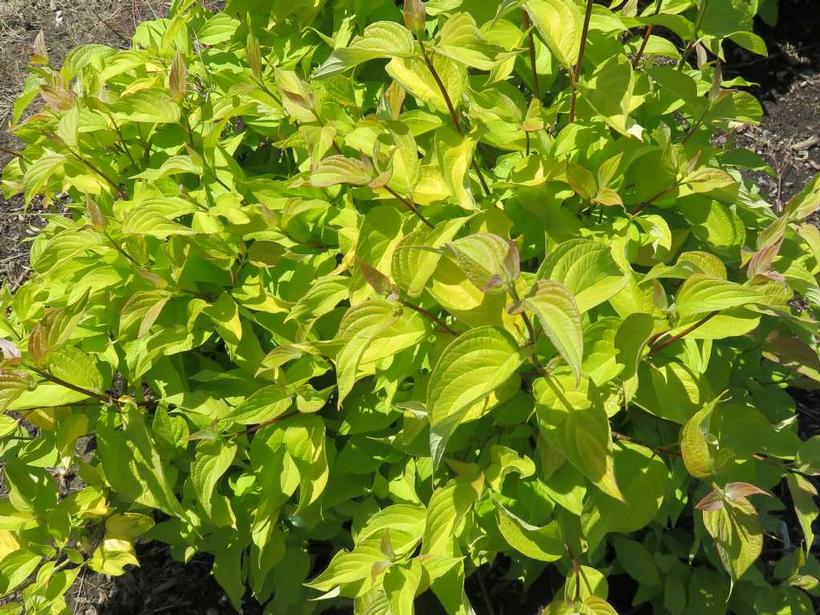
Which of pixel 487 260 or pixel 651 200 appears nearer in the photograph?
pixel 487 260

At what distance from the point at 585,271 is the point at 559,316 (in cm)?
25

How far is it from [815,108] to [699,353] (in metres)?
2.77

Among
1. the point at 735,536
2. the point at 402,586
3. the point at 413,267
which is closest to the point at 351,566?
the point at 402,586

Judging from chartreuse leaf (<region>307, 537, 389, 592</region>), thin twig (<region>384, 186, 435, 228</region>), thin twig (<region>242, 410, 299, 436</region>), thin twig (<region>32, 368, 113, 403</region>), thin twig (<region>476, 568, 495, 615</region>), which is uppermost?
thin twig (<region>384, 186, 435, 228</region>)

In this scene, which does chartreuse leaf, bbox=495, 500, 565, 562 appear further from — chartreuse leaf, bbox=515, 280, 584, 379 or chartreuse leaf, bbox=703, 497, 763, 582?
chartreuse leaf, bbox=515, 280, 584, 379

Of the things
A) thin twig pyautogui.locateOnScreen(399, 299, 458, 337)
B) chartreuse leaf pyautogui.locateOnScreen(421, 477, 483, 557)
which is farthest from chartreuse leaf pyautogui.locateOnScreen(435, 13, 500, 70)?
chartreuse leaf pyautogui.locateOnScreen(421, 477, 483, 557)

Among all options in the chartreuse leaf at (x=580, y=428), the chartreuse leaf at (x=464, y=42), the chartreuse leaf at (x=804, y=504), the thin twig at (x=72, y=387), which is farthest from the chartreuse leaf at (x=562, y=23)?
the thin twig at (x=72, y=387)

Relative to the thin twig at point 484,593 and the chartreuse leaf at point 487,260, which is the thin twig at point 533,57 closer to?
the chartreuse leaf at point 487,260

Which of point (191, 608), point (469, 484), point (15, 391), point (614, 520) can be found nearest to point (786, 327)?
point (614, 520)

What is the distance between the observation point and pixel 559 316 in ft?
3.56

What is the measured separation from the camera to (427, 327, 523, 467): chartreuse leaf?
48.0 inches

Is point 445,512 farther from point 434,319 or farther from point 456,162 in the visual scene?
point 456,162

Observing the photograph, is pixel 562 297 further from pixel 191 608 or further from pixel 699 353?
pixel 191 608

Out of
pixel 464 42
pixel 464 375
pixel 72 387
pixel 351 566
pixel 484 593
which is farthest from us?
pixel 484 593
